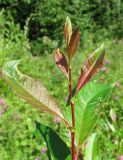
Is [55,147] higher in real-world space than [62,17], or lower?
higher

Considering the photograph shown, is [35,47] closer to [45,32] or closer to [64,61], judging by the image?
[45,32]

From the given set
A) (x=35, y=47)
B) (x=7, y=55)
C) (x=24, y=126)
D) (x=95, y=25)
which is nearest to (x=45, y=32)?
(x=35, y=47)

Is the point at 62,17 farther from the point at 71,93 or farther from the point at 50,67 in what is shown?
the point at 71,93

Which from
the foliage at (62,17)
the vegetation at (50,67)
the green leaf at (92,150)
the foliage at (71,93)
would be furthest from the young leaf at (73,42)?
the foliage at (62,17)

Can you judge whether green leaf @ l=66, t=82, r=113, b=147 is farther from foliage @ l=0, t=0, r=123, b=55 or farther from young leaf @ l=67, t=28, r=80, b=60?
foliage @ l=0, t=0, r=123, b=55

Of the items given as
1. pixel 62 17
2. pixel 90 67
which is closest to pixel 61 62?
pixel 90 67

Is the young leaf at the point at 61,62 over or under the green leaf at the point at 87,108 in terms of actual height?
over

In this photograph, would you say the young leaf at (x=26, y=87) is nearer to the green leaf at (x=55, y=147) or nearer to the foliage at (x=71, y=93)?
the foliage at (x=71, y=93)
